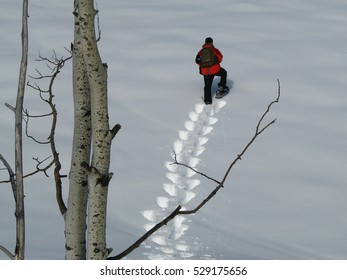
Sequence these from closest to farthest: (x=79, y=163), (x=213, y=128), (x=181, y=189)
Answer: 1. (x=79, y=163)
2. (x=181, y=189)
3. (x=213, y=128)

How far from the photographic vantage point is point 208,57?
9.34 meters

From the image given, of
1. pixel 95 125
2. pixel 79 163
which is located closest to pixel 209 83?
pixel 79 163

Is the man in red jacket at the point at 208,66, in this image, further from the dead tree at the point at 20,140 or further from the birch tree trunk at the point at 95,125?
the dead tree at the point at 20,140

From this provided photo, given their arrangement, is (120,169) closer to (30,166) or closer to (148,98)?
(30,166)

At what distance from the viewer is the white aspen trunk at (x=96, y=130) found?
191 cm

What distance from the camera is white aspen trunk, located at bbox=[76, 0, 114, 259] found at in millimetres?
1914

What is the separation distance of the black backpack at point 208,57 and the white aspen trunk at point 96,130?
7.49 metres

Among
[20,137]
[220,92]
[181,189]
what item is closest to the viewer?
[20,137]

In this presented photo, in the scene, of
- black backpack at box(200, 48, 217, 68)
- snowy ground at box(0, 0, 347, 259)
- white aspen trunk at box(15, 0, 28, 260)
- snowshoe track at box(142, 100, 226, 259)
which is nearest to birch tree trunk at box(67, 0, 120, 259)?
white aspen trunk at box(15, 0, 28, 260)

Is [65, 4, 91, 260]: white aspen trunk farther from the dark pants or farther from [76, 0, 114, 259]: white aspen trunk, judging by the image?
the dark pants

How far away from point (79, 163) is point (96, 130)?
0.17 meters

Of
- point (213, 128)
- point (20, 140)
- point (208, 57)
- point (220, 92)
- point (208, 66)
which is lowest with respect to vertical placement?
point (213, 128)

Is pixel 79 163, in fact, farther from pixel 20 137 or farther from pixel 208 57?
pixel 208 57

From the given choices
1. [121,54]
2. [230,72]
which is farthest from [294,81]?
[121,54]
